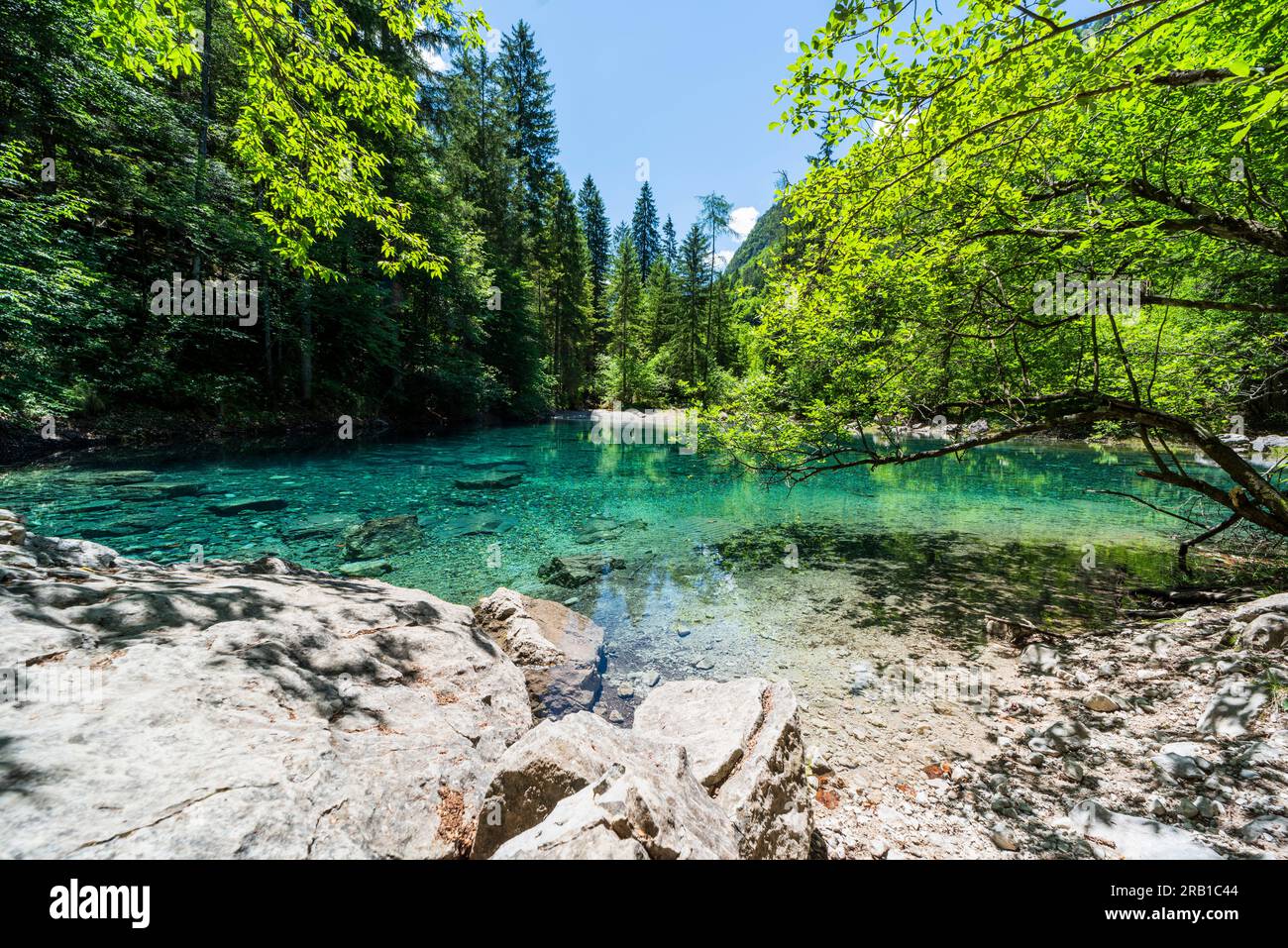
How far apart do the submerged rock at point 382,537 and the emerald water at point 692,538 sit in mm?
120

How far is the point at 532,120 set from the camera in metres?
39.6

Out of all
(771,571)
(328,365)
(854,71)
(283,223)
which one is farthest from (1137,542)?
(328,365)

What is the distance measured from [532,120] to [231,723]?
49.9m

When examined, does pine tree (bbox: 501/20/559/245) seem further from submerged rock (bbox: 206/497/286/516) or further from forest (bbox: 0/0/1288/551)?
submerged rock (bbox: 206/497/286/516)

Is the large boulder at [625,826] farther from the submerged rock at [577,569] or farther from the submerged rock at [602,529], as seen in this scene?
the submerged rock at [602,529]

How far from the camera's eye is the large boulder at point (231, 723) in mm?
1541

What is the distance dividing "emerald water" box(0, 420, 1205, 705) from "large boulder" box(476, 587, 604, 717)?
45 cm

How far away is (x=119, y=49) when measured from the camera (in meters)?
4.97

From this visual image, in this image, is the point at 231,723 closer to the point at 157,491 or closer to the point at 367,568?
the point at 367,568

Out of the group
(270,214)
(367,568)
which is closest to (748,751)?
(367,568)

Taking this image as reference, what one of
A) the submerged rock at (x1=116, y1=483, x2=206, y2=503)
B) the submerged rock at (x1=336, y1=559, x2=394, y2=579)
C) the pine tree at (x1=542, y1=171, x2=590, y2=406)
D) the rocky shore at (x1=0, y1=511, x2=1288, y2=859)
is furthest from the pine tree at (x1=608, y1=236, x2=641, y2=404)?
the rocky shore at (x1=0, y1=511, x2=1288, y2=859)

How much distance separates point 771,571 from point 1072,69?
7.10 metres

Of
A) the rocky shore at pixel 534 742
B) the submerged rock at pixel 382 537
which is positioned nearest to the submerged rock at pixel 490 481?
the submerged rock at pixel 382 537

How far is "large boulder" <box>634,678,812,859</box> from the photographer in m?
2.59
